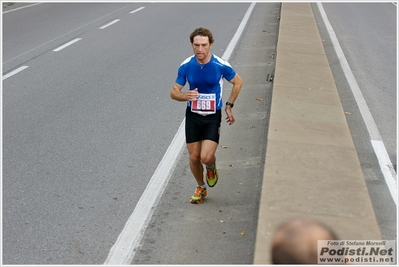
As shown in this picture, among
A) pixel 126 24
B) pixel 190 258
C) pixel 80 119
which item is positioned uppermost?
pixel 190 258

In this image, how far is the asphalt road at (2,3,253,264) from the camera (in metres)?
6.43

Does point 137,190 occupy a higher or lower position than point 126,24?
higher

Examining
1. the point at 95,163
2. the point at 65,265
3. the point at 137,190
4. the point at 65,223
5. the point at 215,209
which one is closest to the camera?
the point at 65,265

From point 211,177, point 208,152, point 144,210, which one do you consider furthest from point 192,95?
point 144,210

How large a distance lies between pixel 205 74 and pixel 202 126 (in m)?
0.58

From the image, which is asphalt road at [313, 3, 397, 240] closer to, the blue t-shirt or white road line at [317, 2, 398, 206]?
white road line at [317, 2, 398, 206]

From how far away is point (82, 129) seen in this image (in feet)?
32.3

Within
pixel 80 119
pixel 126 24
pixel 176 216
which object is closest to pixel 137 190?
pixel 176 216

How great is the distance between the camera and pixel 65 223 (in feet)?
21.5

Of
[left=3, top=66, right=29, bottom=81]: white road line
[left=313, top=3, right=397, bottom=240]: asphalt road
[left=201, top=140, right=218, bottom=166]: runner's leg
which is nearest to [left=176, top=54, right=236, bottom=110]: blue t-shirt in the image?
[left=201, top=140, right=218, bottom=166]: runner's leg

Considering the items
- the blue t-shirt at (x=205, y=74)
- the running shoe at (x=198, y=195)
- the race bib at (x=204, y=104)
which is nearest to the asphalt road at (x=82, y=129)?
the running shoe at (x=198, y=195)

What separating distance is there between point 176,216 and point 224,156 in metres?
2.09

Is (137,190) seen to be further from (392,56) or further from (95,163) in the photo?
(392,56)

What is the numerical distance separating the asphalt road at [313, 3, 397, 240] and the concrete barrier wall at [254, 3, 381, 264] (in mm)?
472
